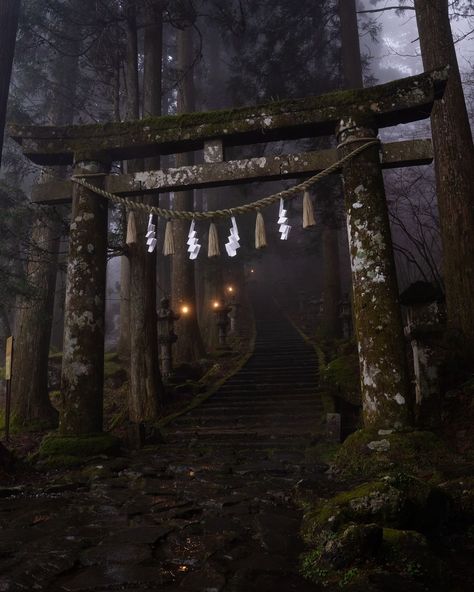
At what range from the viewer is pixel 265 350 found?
16156mm

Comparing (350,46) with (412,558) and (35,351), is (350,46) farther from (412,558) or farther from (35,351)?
(412,558)

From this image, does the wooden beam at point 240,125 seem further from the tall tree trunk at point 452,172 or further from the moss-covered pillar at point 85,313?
the tall tree trunk at point 452,172

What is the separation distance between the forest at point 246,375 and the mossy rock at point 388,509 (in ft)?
0.05

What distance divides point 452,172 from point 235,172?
12.2 ft

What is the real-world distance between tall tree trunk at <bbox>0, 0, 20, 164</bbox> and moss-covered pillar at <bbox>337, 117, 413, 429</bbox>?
4.77 meters

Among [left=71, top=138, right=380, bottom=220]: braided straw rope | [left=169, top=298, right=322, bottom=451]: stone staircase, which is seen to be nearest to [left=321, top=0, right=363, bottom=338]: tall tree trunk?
[left=169, top=298, right=322, bottom=451]: stone staircase

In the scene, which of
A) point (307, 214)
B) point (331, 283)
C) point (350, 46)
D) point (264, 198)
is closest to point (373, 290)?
point (307, 214)

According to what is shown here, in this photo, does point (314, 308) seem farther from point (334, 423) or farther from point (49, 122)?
point (334, 423)

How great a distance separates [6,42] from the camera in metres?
6.19

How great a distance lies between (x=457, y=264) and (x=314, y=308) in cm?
2154

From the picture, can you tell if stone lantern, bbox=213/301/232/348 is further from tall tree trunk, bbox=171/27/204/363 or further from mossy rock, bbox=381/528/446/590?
mossy rock, bbox=381/528/446/590

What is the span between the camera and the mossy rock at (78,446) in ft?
19.1

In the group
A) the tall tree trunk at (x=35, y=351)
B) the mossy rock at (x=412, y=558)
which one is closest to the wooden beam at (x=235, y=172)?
the tall tree trunk at (x=35, y=351)

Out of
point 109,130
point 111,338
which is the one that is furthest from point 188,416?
point 111,338
